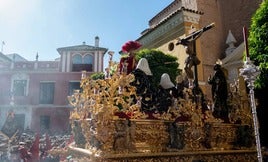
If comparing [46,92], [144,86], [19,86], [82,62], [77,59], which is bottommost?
[144,86]

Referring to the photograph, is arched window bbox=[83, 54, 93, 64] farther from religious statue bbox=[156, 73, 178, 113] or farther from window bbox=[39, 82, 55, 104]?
religious statue bbox=[156, 73, 178, 113]

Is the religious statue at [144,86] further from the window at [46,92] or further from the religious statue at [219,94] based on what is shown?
the window at [46,92]

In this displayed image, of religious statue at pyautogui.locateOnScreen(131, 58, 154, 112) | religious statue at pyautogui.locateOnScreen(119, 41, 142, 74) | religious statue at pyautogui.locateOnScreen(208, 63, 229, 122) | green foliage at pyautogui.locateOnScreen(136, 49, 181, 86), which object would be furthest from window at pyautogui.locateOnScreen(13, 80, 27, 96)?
religious statue at pyautogui.locateOnScreen(208, 63, 229, 122)

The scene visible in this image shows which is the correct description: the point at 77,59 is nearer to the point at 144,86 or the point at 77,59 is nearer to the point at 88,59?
the point at 88,59

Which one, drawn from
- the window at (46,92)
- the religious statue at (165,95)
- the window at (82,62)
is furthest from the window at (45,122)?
the religious statue at (165,95)

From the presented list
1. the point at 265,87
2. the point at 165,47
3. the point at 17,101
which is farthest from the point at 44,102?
the point at 265,87

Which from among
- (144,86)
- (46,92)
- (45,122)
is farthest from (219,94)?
(46,92)

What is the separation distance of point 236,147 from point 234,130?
1.24ft

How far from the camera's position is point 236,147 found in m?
5.64

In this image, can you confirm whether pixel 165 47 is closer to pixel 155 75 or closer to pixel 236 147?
pixel 155 75

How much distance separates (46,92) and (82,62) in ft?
16.8

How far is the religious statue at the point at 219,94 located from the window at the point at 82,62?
2384cm

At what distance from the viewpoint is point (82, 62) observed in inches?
1145

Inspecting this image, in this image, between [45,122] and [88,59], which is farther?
[88,59]
